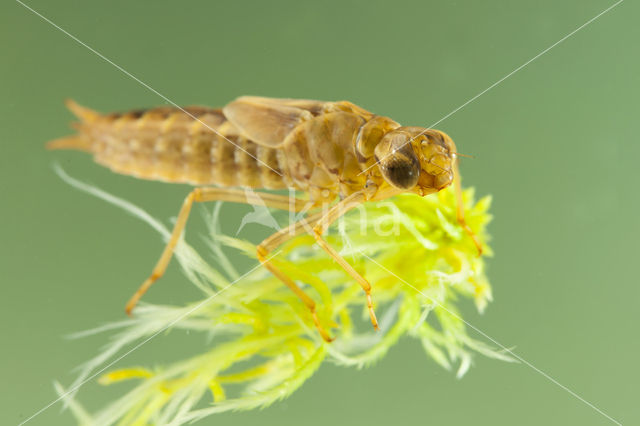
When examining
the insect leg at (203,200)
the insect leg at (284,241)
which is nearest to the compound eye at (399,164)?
the insect leg at (284,241)

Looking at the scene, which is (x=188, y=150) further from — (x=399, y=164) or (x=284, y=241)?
(x=399, y=164)

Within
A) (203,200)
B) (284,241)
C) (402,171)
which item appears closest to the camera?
(402,171)

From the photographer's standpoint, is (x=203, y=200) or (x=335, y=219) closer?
(x=335, y=219)

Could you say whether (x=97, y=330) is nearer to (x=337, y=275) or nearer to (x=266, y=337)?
(x=266, y=337)

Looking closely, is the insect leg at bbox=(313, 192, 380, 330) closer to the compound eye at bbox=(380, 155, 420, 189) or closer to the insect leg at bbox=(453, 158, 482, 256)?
the compound eye at bbox=(380, 155, 420, 189)

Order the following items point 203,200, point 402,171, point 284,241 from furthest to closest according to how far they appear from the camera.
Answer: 1. point 203,200
2. point 284,241
3. point 402,171

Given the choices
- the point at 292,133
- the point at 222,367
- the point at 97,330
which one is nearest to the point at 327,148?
the point at 292,133

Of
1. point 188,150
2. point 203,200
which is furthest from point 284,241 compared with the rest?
point 188,150
